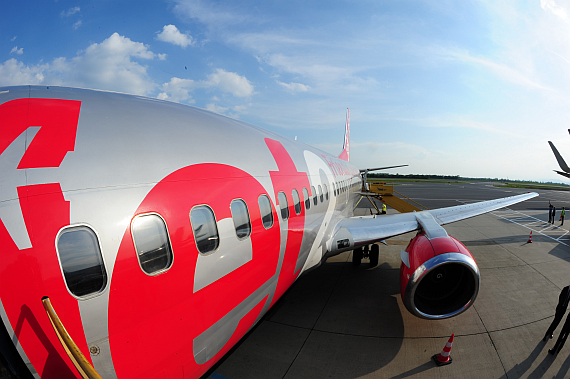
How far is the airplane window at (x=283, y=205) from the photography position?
491 cm

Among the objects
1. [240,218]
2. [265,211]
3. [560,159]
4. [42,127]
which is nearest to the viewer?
[42,127]

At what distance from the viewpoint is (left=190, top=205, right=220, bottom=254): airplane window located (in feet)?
9.79

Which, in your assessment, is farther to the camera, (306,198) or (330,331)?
(330,331)

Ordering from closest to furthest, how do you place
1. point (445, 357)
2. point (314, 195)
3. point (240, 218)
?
1. point (240, 218)
2. point (445, 357)
3. point (314, 195)

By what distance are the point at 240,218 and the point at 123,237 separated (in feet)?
5.05

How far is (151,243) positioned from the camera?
2.57 meters

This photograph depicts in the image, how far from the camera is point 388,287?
29.3 ft

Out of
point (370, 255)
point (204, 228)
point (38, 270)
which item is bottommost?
point (370, 255)

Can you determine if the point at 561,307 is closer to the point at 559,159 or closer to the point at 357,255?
the point at 357,255

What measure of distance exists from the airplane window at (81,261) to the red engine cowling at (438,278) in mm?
5638

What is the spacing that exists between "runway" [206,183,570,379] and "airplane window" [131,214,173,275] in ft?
12.5

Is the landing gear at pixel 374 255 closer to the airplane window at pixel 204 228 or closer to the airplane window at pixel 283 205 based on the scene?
the airplane window at pixel 283 205

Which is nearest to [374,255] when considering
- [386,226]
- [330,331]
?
[386,226]

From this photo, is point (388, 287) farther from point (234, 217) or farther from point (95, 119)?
point (95, 119)
